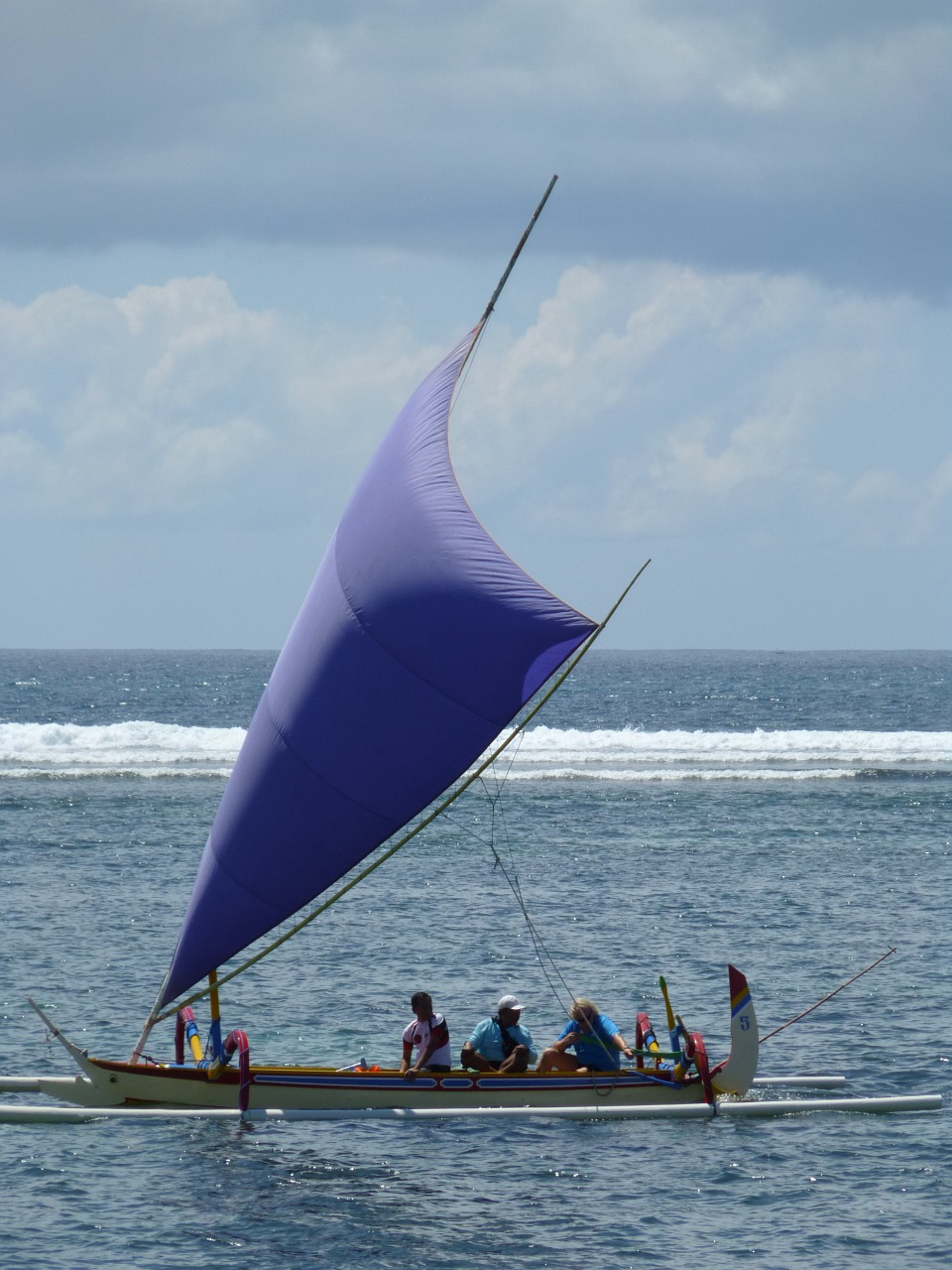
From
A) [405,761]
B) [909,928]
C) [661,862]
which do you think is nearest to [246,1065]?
[405,761]

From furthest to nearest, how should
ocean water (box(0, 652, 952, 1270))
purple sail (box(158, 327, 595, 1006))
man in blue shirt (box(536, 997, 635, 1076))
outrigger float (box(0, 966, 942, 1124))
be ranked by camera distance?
man in blue shirt (box(536, 997, 635, 1076)) → outrigger float (box(0, 966, 942, 1124)) → purple sail (box(158, 327, 595, 1006)) → ocean water (box(0, 652, 952, 1270))

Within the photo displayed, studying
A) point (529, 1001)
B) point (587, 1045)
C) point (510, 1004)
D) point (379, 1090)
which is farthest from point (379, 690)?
point (529, 1001)

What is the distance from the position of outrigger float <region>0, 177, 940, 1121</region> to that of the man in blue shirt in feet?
0.81

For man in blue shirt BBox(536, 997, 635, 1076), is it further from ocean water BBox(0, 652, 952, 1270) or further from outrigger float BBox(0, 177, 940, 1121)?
ocean water BBox(0, 652, 952, 1270)

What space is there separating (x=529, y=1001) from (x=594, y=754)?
45.3 m

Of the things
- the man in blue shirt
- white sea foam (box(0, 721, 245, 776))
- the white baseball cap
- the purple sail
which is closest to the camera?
the purple sail

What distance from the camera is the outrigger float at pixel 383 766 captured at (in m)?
18.3

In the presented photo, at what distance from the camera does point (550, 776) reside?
61.2 meters

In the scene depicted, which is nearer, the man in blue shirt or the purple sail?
the purple sail

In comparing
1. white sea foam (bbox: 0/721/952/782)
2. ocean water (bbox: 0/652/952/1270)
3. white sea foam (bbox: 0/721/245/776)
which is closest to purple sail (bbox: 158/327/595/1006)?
ocean water (bbox: 0/652/952/1270)

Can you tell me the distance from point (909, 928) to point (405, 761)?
1684cm

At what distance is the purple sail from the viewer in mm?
18219

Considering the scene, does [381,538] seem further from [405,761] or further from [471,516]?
[405,761]

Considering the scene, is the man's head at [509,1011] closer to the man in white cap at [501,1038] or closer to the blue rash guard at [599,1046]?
the man in white cap at [501,1038]
